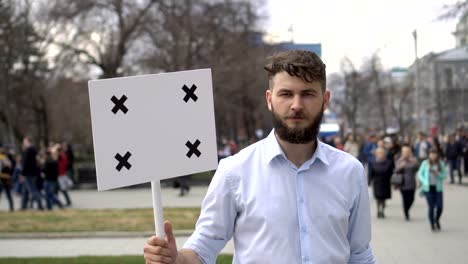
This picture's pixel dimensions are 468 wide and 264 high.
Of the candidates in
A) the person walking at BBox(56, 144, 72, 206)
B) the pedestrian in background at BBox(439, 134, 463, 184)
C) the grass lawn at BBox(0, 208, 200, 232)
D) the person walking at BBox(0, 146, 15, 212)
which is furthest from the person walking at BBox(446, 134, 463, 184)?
the person walking at BBox(0, 146, 15, 212)

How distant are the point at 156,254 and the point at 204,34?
2993 centimetres

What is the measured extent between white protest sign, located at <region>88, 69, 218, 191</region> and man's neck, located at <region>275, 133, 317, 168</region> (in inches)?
19.6

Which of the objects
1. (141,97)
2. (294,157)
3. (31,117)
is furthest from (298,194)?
(31,117)

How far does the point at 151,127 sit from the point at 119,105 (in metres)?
0.20

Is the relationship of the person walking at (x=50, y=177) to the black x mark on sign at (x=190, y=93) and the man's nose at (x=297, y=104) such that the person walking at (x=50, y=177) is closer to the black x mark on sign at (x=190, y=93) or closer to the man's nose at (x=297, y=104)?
the black x mark on sign at (x=190, y=93)

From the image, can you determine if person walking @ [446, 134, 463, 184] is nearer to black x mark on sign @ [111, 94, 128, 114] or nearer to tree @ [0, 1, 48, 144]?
tree @ [0, 1, 48, 144]

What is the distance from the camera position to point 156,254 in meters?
2.66

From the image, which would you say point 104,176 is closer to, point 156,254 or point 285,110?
point 156,254

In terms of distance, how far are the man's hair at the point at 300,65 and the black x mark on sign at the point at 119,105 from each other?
721 mm

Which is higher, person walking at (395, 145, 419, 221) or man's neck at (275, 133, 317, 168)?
man's neck at (275, 133, 317, 168)

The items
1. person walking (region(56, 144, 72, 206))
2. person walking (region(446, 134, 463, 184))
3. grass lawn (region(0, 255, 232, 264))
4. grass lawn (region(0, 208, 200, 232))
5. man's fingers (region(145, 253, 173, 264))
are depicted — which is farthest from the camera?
person walking (region(446, 134, 463, 184))

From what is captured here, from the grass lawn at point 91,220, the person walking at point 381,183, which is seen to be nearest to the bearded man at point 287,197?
the grass lawn at point 91,220

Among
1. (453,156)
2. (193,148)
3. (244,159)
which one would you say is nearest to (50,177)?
(453,156)

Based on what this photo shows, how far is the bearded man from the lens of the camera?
106 inches
